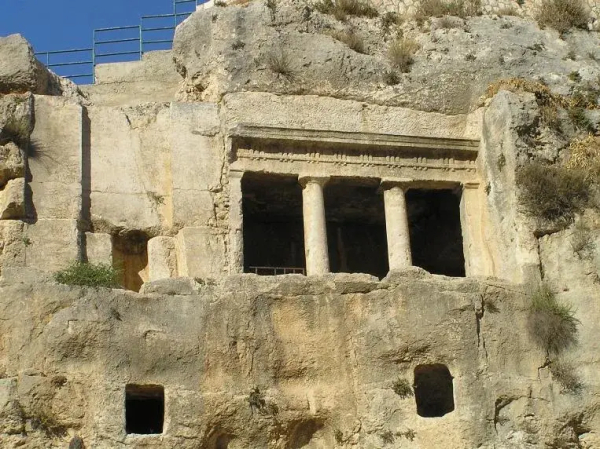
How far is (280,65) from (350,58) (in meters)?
1.30

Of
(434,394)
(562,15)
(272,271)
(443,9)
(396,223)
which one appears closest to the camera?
(434,394)

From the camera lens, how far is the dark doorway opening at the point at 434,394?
1797 centimetres

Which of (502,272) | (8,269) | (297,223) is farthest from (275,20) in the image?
(8,269)

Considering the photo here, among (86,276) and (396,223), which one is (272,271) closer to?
(396,223)

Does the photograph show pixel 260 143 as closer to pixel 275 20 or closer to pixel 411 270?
pixel 275 20

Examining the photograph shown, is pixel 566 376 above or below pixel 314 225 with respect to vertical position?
below

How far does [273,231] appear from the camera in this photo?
2273cm

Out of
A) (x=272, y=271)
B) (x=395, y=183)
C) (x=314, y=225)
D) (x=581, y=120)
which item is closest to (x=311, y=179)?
(x=314, y=225)

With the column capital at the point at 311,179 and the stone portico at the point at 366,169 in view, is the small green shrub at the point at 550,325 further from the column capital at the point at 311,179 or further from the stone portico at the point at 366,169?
the column capital at the point at 311,179

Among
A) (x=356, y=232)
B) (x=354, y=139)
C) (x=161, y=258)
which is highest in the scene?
(x=354, y=139)

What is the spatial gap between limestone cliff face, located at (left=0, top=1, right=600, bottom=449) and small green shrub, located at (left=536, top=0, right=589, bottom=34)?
34 cm

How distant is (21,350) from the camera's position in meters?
15.2

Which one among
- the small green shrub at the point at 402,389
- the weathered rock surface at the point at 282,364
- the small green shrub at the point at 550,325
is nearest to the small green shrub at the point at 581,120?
the small green shrub at the point at 550,325

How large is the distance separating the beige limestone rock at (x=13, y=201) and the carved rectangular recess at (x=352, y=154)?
11.3ft
